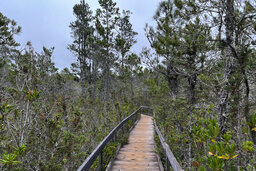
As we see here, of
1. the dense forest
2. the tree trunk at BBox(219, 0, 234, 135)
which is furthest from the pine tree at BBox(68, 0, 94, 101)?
the tree trunk at BBox(219, 0, 234, 135)

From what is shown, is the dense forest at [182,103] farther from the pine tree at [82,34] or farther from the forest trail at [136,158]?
the pine tree at [82,34]

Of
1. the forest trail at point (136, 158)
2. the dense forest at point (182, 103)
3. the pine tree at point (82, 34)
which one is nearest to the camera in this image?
the dense forest at point (182, 103)

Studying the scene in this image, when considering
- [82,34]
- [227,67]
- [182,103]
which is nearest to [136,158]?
[182,103]

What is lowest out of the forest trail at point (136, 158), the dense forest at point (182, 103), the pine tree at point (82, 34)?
the forest trail at point (136, 158)

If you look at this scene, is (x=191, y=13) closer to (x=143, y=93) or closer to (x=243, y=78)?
(x=243, y=78)

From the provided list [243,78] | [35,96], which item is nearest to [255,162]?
[243,78]

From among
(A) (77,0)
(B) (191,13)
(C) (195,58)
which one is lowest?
(C) (195,58)

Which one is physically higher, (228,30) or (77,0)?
(77,0)

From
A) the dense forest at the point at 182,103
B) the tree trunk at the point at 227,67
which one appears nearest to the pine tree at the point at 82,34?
the dense forest at the point at 182,103

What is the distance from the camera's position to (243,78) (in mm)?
3184

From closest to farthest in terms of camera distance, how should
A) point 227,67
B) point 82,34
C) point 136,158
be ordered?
point 227,67
point 136,158
point 82,34

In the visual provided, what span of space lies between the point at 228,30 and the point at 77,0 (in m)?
22.4

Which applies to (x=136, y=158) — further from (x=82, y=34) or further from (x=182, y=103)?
(x=82, y=34)

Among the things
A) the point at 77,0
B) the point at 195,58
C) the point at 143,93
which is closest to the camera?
the point at 195,58
